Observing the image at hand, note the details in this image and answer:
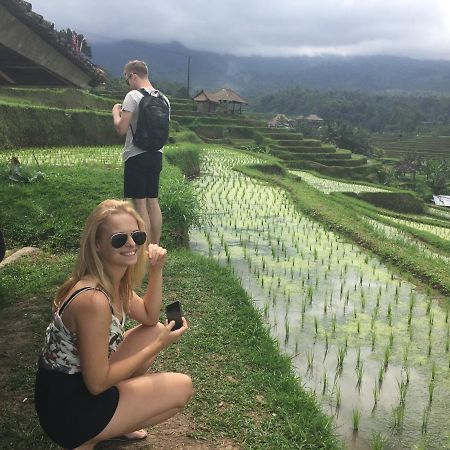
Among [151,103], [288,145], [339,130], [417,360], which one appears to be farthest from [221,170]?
[339,130]

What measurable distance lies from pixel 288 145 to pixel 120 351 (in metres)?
36.8

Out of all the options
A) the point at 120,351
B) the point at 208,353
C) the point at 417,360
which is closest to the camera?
the point at 120,351

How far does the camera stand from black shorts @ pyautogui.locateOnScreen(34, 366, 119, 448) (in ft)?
6.68

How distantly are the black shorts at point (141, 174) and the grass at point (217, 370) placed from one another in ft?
2.96

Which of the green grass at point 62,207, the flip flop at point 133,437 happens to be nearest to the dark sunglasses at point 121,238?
the flip flop at point 133,437

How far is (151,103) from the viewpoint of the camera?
4.48 m

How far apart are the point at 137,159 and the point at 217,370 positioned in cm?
233

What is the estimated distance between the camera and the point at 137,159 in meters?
4.73

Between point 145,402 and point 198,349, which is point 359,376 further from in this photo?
point 145,402

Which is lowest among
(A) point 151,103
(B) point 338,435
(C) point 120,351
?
(B) point 338,435

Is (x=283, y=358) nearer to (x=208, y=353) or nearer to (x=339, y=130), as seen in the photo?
(x=208, y=353)

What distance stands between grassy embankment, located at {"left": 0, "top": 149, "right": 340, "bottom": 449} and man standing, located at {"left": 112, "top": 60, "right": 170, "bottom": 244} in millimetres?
682

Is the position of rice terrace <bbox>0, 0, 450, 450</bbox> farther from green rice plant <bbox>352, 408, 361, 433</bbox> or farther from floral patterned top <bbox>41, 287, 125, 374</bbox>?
floral patterned top <bbox>41, 287, 125, 374</bbox>

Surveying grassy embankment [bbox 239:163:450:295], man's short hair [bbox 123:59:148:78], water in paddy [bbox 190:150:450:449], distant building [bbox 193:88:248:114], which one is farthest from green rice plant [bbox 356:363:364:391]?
distant building [bbox 193:88:248:114]
